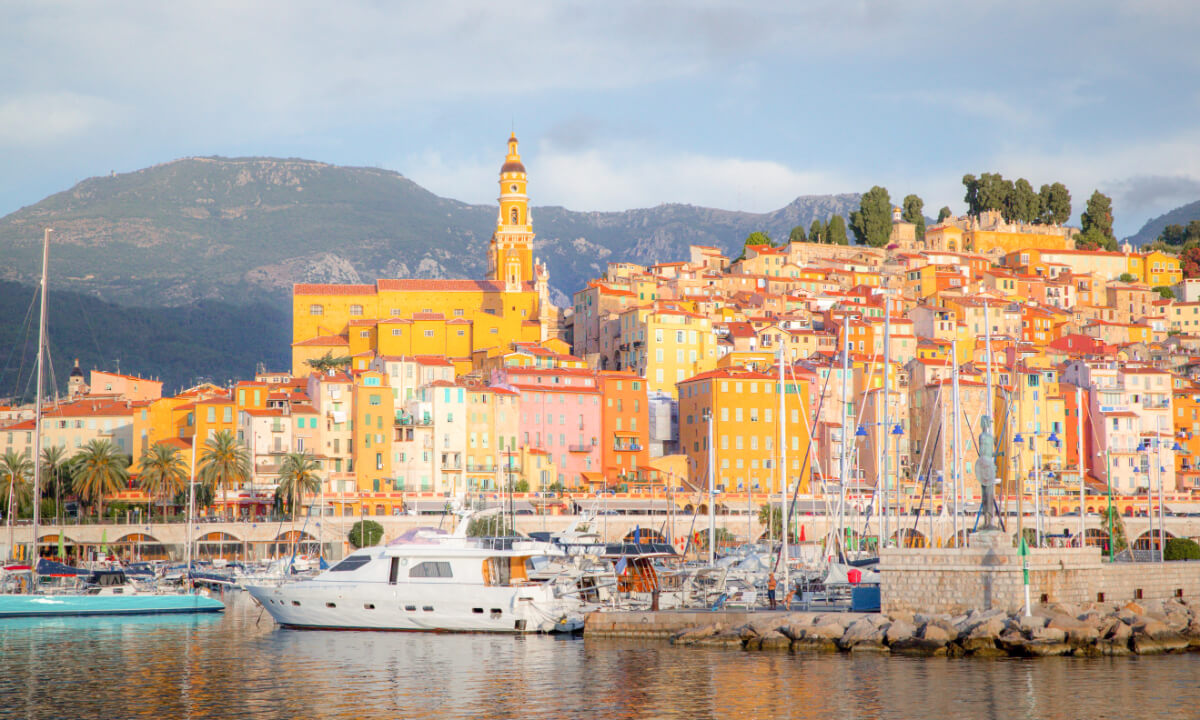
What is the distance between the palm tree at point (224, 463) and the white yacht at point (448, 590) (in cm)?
3675

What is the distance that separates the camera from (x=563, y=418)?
92.1 m

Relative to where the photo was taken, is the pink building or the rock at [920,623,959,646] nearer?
the rock at [920,623,959,646]

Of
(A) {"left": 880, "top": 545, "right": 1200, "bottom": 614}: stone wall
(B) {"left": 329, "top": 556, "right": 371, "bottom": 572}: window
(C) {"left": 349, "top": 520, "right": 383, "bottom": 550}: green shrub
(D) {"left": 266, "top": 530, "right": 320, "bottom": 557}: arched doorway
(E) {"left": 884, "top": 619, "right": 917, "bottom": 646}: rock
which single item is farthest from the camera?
(D) {"left": 266, "top": 530, "right": 320, "bottom": 557}: arched doorway

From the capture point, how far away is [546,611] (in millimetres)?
39031

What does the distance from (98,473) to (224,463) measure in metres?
6.67

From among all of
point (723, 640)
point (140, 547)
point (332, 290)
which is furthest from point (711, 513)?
point (332, 290)

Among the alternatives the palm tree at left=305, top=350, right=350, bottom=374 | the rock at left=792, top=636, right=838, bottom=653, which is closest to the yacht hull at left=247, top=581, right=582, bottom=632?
the rock at left=792, top=636, right=838, bottom=653

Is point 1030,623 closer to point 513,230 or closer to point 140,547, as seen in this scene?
point 140,547

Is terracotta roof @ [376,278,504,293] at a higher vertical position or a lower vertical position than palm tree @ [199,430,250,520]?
higher

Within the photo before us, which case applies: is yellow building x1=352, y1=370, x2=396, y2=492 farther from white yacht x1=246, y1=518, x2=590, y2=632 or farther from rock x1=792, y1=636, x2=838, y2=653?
rock x1=792, y1=636, x2=838, y2=653

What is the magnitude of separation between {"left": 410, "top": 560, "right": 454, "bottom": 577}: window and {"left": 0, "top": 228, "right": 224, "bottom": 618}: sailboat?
1308cm

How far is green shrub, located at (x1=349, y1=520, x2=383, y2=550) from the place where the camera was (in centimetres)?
7275

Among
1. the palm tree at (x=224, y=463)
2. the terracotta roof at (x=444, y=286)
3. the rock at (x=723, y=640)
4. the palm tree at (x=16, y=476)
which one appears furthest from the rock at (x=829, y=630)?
the terracotta roof at (x=444, y=286)

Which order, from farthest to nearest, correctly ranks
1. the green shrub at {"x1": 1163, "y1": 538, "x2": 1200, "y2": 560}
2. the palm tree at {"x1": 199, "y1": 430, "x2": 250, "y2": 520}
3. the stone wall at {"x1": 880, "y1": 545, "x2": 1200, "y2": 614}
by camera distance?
the palm tree at {"x1": 199, "y1": 430, "x2": 250, "y2": 520} → the green shrub at {"x1": 1163, "y1": 538, "x2": 1200, "y2": 560} → the stone wall at {"x1": 880, "y1": 545, "x2": 1200, "y2": 614}
